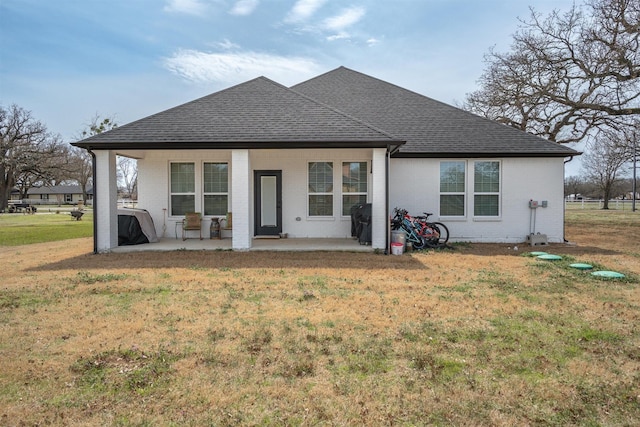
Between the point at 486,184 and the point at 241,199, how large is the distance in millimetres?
7250

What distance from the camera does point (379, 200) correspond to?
9.94 m

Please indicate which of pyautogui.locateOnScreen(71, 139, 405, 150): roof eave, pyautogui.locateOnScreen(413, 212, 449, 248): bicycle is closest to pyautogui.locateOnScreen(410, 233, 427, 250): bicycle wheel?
pyautogui.locateOnScreen(413, 212, 449, 248): bicycle

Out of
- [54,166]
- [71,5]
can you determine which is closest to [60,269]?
[71,5]

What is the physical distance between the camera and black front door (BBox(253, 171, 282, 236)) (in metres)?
12.3

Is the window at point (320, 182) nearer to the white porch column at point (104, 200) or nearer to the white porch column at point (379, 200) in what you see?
the white porch column at point (379, 200)

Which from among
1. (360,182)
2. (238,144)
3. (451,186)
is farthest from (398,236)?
(238,144)

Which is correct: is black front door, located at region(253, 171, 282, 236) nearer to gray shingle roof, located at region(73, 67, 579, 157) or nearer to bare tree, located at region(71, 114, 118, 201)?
gray shingle roof, located at region(73, 67, 579, 157)

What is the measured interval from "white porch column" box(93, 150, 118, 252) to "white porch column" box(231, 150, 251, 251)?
3.09 m

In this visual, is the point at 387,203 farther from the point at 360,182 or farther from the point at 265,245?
the point at 265,245

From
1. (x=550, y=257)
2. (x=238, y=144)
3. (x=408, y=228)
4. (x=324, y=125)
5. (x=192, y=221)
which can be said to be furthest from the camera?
(x=192, y=221)

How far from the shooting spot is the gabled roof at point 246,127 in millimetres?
9734

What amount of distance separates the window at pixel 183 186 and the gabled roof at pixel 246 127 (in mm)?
1849

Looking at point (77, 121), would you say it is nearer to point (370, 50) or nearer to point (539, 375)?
point (370, 50)

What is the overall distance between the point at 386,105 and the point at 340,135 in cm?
550
